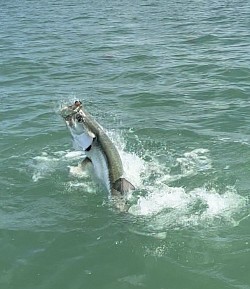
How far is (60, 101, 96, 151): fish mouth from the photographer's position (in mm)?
10328

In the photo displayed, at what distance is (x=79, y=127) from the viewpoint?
1040 centimetres

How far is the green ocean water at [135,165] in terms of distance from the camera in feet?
29.5

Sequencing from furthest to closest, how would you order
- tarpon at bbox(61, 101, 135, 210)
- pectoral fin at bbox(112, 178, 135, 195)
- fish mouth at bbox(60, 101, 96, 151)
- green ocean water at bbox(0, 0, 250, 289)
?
fish mouth at bbox(60, 101, 96, 151) → tarpon at bbox(61, 101, 135, 210) → pectoral fin at bbox(112, 178, 135, 195) → green ocean water at bbox(0, 0, 250, 289)

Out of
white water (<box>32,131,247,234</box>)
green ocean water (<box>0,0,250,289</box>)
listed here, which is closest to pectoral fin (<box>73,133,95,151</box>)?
white water (<box>32,131,247,234</box>)

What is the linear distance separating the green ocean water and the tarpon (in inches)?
21.2

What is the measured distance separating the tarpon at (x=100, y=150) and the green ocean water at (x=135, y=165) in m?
0.54

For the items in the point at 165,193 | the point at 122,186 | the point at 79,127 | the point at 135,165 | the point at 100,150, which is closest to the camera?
the point at 122,186

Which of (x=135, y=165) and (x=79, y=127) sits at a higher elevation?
(x=79, y=127)

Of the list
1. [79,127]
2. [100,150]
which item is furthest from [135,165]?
[79,127]

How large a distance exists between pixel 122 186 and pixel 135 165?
2539mm

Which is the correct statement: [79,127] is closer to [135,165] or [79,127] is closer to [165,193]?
[165,193]

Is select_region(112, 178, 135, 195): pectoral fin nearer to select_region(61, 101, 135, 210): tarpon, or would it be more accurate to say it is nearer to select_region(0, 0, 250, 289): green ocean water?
select_region(61, 101, 135, 210): tarpon

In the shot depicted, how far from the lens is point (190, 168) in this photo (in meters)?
12.2

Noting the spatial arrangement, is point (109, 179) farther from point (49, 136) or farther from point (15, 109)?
point (15, 109)
